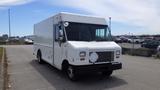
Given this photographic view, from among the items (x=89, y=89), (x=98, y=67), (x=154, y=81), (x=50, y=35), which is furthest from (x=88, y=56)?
(x=50, y=35)

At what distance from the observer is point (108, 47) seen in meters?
9.06

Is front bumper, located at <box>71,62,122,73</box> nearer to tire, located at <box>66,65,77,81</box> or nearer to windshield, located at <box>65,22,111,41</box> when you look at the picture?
tire, located at <box>66,65,77,81</box>

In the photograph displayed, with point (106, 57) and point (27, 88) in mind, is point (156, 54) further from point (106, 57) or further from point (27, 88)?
point (27, 88)

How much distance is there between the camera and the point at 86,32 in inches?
381

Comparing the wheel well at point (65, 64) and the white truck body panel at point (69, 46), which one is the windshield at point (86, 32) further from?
the wheel well at point (65, 64)

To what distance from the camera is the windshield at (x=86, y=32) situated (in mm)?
9398

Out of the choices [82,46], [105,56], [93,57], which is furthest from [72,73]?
[105,56]

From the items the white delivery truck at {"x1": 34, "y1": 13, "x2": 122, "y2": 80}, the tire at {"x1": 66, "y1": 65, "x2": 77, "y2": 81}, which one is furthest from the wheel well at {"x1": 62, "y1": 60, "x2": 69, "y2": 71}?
the tire at {"x1": 66, "y1": 65, "x2": 77, "y2": 81}

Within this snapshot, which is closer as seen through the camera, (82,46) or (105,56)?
(82,46)

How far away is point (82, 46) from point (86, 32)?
122 cm

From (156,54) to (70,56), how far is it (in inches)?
522

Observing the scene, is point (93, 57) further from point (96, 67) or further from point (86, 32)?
point (86, 32)

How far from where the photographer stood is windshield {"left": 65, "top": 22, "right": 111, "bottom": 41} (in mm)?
9398

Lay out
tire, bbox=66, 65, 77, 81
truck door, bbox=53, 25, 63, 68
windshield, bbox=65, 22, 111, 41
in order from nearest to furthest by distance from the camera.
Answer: tire, bbox=66, 65, 77, 81
windshield, bbox=65, 22, 111, 41
truck door, bbox=53, 25, 63, 68
